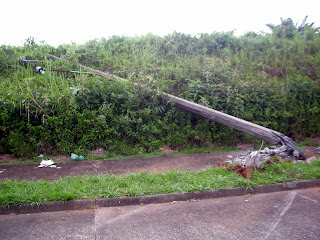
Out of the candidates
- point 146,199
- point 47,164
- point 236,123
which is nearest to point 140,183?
point 146,199

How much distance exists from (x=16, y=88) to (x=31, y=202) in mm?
3640

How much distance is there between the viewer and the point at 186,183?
4996 mm

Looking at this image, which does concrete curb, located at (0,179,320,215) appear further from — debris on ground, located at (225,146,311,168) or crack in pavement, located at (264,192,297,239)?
debris on ground, located at (225,146,311,168)

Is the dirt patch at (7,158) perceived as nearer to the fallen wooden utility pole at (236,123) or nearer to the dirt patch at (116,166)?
the dirt patch at (116,166)

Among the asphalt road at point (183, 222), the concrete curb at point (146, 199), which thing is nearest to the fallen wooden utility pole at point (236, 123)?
the concrete curb at point (146, 199)

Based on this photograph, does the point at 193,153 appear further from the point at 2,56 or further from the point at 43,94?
the point at 2,56

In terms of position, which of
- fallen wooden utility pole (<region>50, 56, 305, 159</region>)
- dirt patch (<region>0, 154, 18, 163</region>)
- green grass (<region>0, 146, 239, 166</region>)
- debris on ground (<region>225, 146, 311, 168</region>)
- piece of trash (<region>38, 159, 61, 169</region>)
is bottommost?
dirt patch (<region>0, 154, 18, 163</region>)

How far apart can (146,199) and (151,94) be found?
355cm

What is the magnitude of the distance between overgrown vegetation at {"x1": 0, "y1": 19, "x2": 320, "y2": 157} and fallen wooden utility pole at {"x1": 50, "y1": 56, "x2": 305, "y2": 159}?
324mm

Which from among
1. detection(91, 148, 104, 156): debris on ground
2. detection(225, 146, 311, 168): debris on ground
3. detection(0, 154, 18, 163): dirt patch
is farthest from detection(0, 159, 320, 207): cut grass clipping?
detection(0, 154, 18, 163): dirt patch

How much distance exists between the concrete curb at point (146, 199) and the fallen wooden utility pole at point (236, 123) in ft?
4.32

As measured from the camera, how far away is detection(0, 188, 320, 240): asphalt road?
3625 mm

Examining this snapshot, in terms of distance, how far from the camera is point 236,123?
6781mm

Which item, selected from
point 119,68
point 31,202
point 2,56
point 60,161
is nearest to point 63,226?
point 31,202
